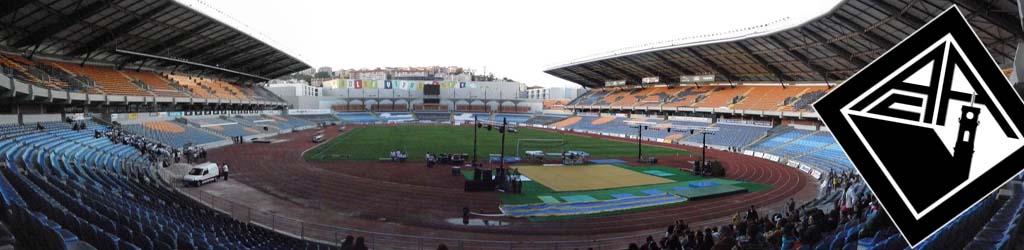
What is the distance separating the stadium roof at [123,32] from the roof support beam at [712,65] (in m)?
Answer: 44.9

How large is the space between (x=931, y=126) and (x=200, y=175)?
27037 mm

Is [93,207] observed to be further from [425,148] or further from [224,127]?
[224,127]

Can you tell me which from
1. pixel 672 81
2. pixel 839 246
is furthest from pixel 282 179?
pixel 672 81

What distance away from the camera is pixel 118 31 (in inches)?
1357

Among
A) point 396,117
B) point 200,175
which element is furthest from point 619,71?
point 200,175

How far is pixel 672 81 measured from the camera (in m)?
71.6

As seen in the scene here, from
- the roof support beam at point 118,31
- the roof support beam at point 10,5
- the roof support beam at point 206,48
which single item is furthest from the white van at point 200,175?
the roof support beam at point 206,48

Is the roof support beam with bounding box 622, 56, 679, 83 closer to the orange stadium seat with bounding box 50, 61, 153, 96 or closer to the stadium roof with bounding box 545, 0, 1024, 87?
the stadium roof with bounding box 545, 0, 1024, 87

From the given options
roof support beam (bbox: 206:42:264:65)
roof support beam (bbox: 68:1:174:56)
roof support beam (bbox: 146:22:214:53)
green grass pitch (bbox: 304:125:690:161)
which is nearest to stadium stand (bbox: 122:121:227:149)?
roof support beam (bbox: 68:1:174:56)

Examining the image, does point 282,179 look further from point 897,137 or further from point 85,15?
point 897,137

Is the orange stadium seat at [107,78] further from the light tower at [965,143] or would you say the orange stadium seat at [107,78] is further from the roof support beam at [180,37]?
the light tower at [965,143]

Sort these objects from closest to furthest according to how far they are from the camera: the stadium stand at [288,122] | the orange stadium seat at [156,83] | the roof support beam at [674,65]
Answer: the orange stadium seat at [156,83], the roof support beam at [674,65], the stadium stand at [288,122]

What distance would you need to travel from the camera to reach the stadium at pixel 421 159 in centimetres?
1097

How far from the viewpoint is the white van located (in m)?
23.3
